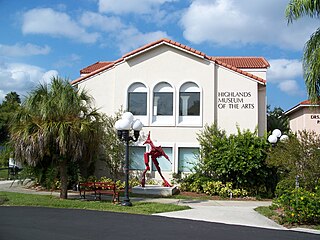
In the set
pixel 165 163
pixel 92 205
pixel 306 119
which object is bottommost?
pixel 92 205

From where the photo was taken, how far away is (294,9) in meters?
13.5

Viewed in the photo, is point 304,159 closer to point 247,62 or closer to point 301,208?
point 301,208

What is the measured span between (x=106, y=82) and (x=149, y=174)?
5.62 m

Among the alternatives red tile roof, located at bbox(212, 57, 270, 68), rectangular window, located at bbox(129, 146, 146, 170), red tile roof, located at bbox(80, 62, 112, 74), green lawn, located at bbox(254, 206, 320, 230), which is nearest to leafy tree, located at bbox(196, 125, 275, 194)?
rectangular window, located at bbox(129, 146, 146, 170)

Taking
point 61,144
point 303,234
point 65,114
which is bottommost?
point 303,234

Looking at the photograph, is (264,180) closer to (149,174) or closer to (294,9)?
(149,174)

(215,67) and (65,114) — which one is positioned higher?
(215,67)

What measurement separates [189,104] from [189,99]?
271 mm

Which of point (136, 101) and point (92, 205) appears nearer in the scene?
point (92, 205)

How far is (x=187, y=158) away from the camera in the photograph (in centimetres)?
1955

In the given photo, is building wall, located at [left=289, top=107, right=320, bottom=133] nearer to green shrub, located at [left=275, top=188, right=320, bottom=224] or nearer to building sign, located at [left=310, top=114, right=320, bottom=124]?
building sign, located at [left=310, top=114, right=320, bottom=124]

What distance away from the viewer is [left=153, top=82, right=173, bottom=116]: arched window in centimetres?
2003

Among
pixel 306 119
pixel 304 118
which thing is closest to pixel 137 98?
pixel 306 119

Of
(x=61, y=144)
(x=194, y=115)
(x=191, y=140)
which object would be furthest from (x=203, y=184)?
(x=61, y=144)
